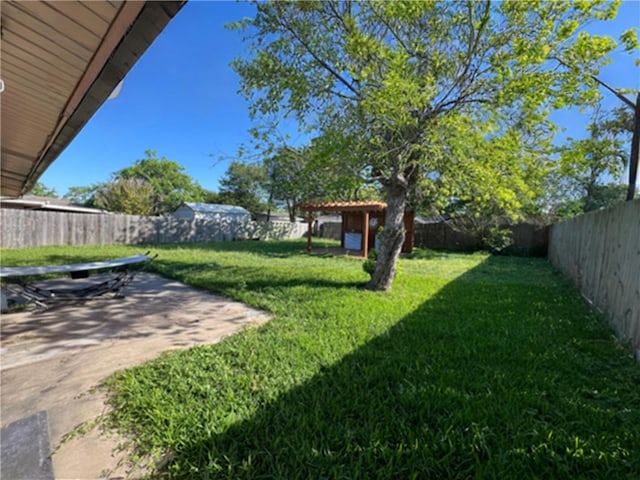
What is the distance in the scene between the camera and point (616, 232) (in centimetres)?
416

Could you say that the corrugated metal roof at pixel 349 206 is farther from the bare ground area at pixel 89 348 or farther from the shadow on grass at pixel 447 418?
the shadow on grass at pixel 447 418

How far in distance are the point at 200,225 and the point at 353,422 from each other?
64.6 feet

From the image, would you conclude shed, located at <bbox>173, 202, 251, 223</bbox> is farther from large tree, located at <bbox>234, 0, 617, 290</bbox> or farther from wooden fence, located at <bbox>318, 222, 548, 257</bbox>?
large tree, located at <bbox>234, 0, 617, 290</bbox>

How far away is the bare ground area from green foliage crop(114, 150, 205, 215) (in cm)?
3680

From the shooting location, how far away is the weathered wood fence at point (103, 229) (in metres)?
12.0

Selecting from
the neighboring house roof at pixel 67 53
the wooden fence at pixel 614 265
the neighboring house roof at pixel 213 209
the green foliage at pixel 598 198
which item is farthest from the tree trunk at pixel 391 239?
the neighboring house roof at pixel 213 209

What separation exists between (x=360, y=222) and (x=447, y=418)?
1401 cm

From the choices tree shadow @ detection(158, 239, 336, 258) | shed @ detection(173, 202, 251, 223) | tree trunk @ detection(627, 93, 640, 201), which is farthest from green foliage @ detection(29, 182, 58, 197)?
tree trunk @ detection(627, 93, 640, 201)

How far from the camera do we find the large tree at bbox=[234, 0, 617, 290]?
4.38 metres

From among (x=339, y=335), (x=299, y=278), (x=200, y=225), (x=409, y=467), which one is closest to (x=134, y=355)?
(x=339, y=335)

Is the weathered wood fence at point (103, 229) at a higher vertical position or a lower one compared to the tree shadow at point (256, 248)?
higher

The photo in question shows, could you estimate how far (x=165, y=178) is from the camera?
4150cm

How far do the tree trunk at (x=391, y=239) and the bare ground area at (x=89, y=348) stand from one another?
2578 mm

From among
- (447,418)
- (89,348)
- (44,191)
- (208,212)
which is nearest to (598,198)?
(447,418)
